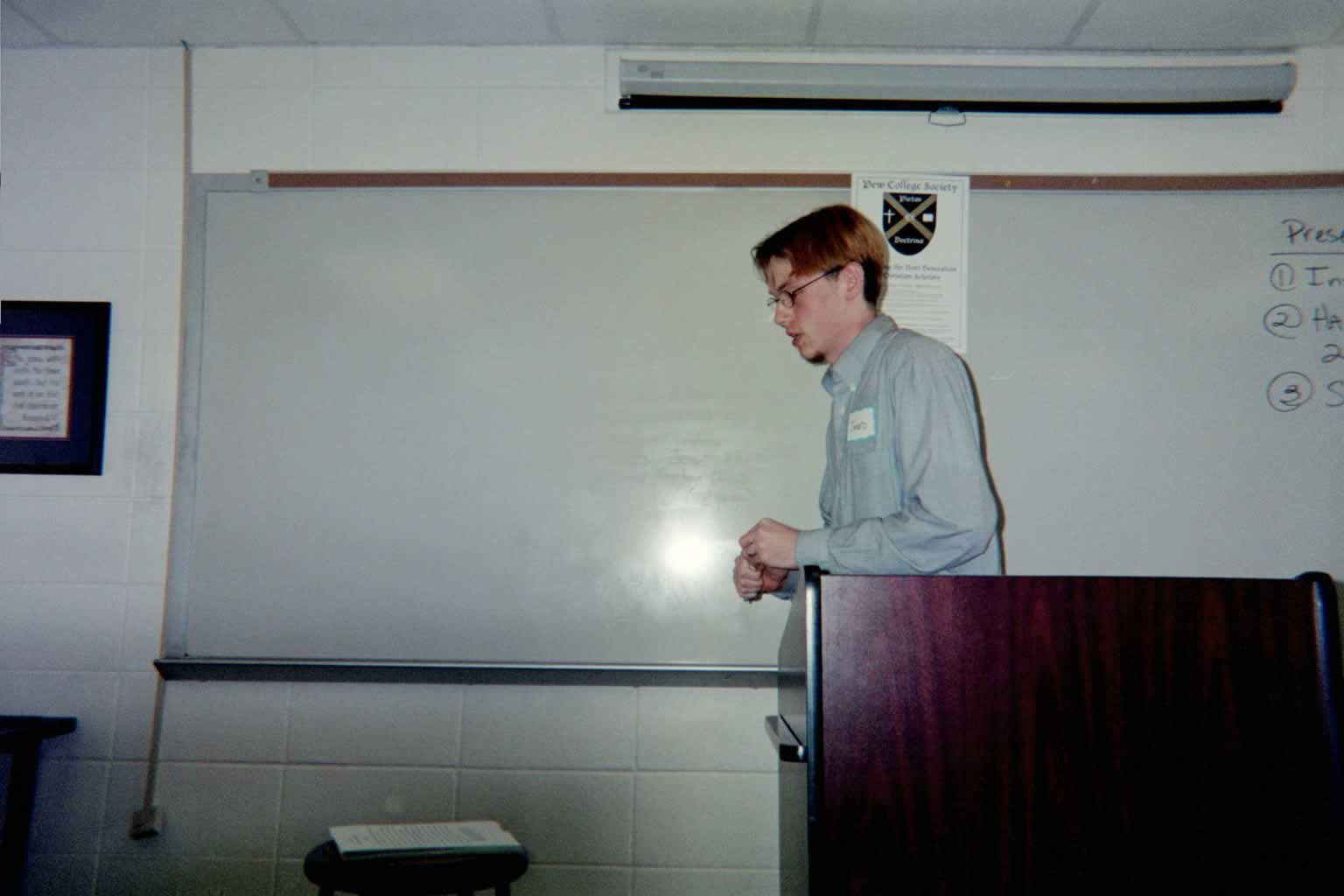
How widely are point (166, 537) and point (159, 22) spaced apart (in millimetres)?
1281

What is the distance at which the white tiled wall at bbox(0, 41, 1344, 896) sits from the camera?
206cm

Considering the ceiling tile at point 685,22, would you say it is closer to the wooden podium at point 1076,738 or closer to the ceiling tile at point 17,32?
the ceiling tile at point 17,32

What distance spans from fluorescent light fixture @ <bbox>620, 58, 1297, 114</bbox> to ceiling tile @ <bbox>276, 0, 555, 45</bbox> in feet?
0.87

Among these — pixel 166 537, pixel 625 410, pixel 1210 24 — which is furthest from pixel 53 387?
pixel 1210 24

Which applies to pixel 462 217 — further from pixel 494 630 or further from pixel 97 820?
pixel 97 820

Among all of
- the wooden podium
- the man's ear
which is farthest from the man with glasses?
the wooden podium

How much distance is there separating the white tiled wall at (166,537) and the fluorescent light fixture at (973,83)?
6cm

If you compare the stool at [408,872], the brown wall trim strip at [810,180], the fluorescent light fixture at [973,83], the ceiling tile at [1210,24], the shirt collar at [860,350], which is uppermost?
the ceiling tile at [1210,24]

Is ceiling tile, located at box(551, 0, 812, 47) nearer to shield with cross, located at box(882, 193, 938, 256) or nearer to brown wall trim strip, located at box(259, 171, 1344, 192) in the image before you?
brown wall trim strip, located at box(259, 171, 1344, 192)

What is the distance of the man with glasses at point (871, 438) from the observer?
132cm

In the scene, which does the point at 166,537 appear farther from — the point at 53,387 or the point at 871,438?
the point at 871,438

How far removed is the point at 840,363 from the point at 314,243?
4.52 ft

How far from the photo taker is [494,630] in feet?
6.84

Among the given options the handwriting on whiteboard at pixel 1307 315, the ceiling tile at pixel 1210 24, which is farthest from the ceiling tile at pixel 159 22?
the handwriting on whiteboard at pixel 1307 315
